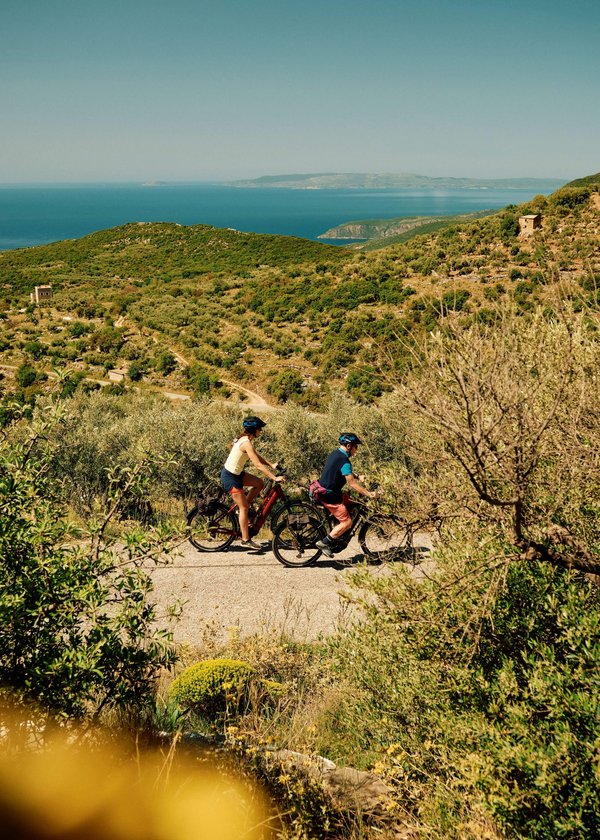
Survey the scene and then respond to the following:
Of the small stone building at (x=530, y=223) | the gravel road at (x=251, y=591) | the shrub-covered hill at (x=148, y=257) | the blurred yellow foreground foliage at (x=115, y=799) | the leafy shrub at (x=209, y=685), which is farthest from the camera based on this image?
the shrub-covered hill at (x=148, y=257)

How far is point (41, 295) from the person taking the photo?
49.9 metres

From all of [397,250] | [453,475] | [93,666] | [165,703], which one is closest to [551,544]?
[453,475]

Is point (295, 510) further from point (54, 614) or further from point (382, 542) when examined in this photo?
point (54, 614)

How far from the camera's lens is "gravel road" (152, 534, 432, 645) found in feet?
23.0

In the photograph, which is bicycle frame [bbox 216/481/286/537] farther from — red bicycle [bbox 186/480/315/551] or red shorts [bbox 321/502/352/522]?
red shorts [bbox 321/502/352/522]

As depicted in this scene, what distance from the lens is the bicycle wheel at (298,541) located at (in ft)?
28.1

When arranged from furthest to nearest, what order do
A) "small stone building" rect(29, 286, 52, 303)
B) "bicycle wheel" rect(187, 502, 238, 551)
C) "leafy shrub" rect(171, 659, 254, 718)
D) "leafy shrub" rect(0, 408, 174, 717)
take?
"small stone building" rect(29, 286, 52, 303), "bicycle wheel" rect(187, 502, 238, 551), "leafy shrub" rect(171, 659, 254, 718), "leafy shrub" rect(0, 408, 174, 717)

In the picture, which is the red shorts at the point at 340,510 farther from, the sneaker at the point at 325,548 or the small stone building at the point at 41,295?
the small stone building at the point at 41,295

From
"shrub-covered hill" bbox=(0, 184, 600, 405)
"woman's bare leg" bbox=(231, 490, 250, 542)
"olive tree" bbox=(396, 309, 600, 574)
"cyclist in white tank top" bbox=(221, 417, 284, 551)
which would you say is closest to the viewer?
"olive tree" bbox=(396, 309, 600, 574)

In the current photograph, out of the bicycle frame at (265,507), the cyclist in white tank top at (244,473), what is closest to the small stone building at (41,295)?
the bicycle frame at (265,507)

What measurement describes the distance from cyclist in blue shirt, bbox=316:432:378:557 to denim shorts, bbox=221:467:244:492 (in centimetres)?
116

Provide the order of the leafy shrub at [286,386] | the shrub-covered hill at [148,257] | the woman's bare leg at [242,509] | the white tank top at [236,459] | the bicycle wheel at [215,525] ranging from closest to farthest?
the white tank top at [236,459] → the woman's bare leg at [242,509] → the bicycle wheel at [215,525] → the leafy shrub at [286,386] → the shrub-covered hill at [148,257]

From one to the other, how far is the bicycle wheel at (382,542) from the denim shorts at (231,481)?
1.92m

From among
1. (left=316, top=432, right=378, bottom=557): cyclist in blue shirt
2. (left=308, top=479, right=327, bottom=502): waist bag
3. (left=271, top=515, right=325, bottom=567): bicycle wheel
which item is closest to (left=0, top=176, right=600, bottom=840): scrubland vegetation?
(left=316, top=432, right=378, bottom=557): cyclist in blue shirt
